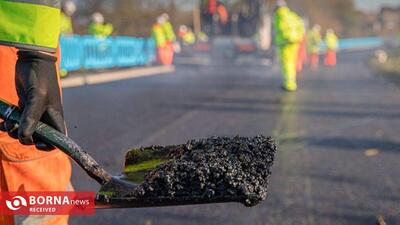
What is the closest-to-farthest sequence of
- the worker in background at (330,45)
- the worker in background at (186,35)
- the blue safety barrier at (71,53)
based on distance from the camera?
the blue safety barrier at (71,53)
the worker in background at (330,45)
the worker in background at (186,35)

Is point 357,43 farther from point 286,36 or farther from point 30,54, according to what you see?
point 30,54

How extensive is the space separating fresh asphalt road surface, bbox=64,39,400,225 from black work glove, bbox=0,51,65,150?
1878 mm

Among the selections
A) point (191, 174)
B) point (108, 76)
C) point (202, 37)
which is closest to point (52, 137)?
point (191, 174)

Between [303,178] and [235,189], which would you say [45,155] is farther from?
[303,178]

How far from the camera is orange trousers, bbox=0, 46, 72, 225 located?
74.9 inches

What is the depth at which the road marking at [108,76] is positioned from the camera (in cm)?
1345

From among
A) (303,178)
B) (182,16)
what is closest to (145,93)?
(303,178)

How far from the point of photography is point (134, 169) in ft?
6.57

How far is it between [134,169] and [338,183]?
2.86 metres

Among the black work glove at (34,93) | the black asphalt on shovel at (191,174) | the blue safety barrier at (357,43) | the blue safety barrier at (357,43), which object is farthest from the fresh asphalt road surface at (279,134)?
the blue safety barrier at (357,43)

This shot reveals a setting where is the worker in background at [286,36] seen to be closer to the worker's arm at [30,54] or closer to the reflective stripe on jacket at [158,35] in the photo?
the reflective stripe on jacket at [158,35]

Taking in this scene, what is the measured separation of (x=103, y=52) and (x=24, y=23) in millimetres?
15518

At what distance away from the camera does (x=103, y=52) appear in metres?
17.0

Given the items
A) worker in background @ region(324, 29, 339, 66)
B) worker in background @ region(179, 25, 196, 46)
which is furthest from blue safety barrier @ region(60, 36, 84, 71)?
worker in background @ region(324, 29, 339, 66)
